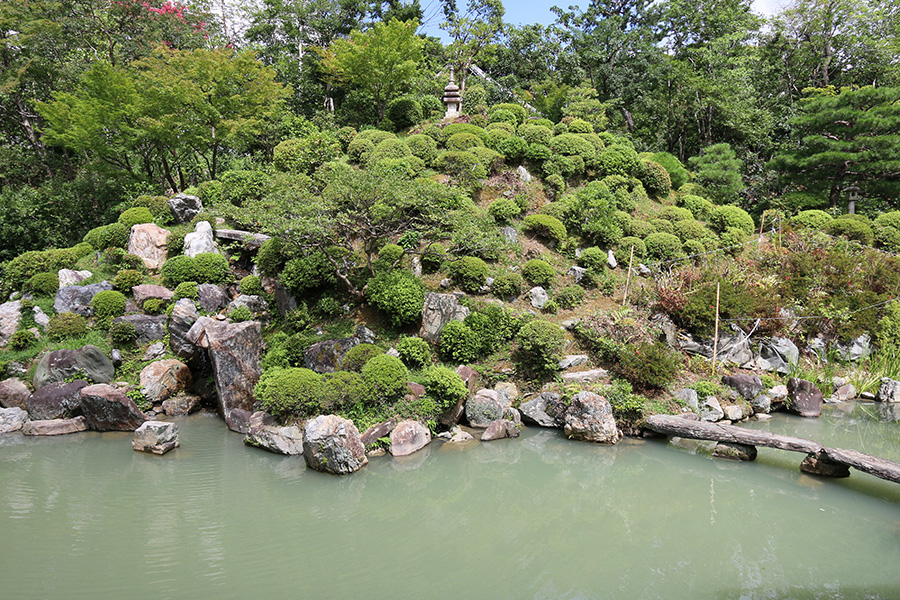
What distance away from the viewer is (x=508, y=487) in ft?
23.0

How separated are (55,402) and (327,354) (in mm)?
5593

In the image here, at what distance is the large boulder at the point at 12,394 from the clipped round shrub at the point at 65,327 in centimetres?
157

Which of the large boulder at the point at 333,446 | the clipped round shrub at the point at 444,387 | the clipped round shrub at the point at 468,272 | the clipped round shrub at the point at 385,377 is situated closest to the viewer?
the large boulder at the point at 333,446

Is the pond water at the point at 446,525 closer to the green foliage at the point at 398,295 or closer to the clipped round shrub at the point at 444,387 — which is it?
the clipped round shrub at the point at 444,387

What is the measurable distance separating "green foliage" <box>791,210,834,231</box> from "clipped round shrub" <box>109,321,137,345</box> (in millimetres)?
20846

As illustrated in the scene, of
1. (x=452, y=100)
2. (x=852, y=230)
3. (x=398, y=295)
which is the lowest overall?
(x=398, y=295)

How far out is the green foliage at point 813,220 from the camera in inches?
632

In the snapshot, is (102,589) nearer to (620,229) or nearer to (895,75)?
(620,229)

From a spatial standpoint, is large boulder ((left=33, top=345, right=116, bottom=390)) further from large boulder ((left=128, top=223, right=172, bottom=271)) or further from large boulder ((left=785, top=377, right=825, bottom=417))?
large boulder ((left=785, top=377, right=825, bottom=417))

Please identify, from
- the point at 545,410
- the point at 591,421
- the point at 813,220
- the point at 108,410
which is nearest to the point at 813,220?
the point at 813,220

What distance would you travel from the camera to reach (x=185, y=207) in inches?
604

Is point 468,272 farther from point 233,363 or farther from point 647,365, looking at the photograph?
point 233,363

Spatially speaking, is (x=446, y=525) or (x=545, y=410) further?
(x=545, y=410)

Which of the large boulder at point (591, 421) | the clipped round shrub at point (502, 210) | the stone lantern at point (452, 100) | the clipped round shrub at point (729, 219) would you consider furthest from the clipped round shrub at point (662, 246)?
the stone lantern at point (452, 100)
